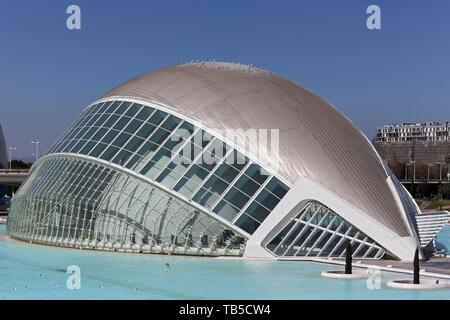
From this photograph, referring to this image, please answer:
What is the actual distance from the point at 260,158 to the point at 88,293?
12.4m

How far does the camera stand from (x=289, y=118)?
35531mm

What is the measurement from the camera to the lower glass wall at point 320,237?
3209 centimetres

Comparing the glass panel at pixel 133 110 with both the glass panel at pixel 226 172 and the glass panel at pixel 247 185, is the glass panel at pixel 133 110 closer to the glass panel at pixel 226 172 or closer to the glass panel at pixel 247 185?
the glass panel at pixel 226 172

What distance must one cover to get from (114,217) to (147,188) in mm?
2301

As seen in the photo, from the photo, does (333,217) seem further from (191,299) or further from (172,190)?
(191,299)

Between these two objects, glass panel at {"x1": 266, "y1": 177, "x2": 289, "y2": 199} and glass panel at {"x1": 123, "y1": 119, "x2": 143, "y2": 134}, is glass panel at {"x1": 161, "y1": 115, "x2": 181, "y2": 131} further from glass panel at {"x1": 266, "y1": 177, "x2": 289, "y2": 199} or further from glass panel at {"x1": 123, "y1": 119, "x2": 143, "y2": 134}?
glass panel at {"x1": 266, "y1": 177, "x2": 289, "y2": 199}

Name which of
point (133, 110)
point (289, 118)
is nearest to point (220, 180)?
point (289, 118)

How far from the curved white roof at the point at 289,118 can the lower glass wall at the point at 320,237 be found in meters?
1.01

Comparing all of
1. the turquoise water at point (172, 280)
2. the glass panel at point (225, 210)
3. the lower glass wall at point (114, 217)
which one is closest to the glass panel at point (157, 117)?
the lower glass wall at point (114, 217)

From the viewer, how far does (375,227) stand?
31.9 m

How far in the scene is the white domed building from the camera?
3231 cm
